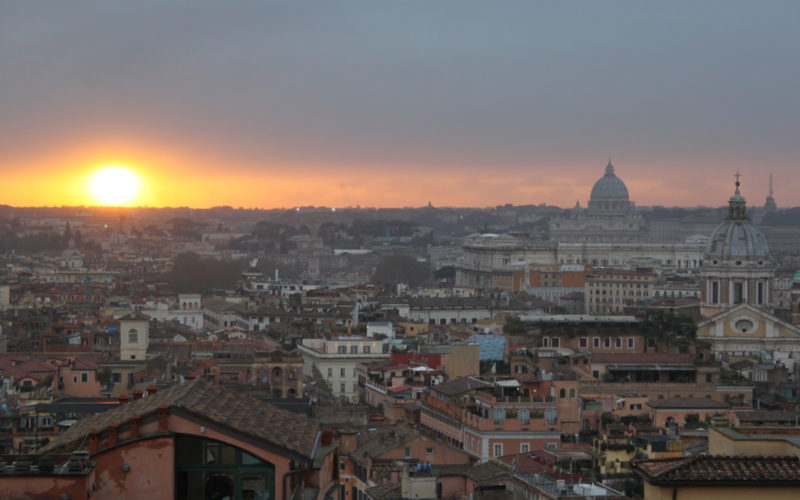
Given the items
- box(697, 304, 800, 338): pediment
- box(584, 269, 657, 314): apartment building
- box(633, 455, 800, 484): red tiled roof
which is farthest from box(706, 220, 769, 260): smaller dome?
box(633, 455, 800, 484): red tiled roof

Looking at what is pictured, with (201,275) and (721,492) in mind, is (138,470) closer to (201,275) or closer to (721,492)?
(721,492)

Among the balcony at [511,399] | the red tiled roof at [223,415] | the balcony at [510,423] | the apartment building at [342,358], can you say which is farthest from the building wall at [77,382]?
the red tiled roof at [223,415]

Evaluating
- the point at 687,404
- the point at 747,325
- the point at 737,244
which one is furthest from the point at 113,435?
the point at 737,244

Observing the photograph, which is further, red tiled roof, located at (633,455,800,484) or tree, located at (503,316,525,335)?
tree, located at (503,316,525,335)

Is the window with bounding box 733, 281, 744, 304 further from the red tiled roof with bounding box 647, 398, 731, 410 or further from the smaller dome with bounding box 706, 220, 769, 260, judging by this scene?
the red tiled roof with bounding box 647, 398, 731, 410

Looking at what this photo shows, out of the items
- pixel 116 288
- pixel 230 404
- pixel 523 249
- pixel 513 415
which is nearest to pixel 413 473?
pixel 513 415

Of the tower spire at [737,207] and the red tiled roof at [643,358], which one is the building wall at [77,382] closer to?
the red tiled roof at [643,358]

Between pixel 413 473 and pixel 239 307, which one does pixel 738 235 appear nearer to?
pixel 239 307

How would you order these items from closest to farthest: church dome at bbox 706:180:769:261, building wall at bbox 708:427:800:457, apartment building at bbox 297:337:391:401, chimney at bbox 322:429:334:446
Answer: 1. building wall at bbox 708:427:800:457
2. chimney at bbox 322:429:334:446
3. apartment building at bbox 297:337:391:401
4. church dome at bbox 706:180:769:261
